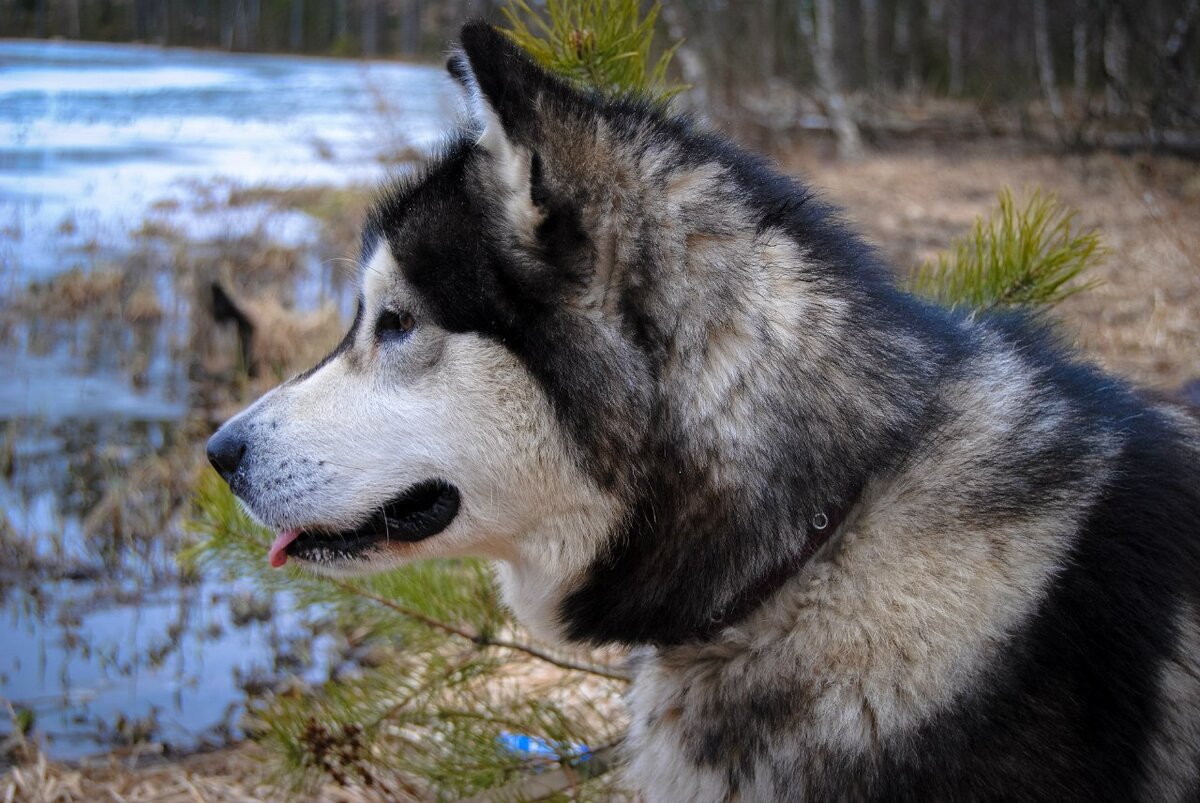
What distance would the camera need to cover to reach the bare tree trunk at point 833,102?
53.0 ft

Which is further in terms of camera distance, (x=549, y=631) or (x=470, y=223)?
(x=549, y=631)

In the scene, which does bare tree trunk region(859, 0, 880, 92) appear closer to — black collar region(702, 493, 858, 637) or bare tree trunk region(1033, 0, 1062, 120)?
Answer: bare tree trunk region(1033, 0, 1062, 120)

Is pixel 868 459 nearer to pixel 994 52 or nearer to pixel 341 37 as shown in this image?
pixel 341 37

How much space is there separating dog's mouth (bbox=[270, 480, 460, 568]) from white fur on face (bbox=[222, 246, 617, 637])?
20 mm

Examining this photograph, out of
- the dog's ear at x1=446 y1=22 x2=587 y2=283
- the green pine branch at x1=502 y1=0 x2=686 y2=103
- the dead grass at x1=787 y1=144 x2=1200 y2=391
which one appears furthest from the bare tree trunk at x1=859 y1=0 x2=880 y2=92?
the dog's ear at x1=446 y1=22 x2=587 y2=283

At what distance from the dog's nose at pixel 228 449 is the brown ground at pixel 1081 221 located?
1.19 metres

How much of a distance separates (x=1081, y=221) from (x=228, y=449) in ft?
25.6

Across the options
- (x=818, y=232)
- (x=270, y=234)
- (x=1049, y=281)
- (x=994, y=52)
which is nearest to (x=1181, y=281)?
(x=1049, y=281)

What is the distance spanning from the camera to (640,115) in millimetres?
2094

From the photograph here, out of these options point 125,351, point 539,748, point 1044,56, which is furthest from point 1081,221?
point 1044,56

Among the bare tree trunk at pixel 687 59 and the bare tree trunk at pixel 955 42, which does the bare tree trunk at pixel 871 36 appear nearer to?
the bare tree trunk at pixel 955 42

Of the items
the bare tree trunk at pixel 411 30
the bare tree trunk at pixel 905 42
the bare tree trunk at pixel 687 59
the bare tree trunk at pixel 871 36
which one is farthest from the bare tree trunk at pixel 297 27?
the bare tree trunk at pixel 905 42

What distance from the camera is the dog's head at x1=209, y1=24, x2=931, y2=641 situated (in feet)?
6.42

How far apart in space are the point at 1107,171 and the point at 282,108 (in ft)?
30.2
